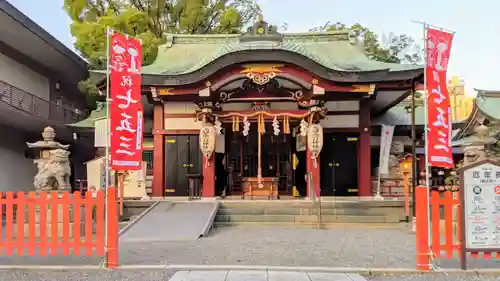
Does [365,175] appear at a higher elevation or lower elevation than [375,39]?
lower

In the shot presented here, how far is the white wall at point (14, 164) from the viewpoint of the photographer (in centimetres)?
1845

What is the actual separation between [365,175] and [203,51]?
8314mm

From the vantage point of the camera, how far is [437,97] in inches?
318

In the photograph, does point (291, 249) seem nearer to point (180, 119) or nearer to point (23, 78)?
point (180, 119)

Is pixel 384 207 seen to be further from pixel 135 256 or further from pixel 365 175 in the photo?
pixel 135 256

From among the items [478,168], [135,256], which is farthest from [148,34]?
[478,168]

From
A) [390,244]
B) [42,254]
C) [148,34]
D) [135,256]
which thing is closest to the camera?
[42,254]

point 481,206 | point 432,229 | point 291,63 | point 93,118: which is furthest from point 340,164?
point 93,118

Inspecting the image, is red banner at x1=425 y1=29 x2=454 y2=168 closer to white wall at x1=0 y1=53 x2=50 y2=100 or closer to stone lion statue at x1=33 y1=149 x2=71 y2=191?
stone lion statue at x1=33 y1=149 x2=71 y2=191

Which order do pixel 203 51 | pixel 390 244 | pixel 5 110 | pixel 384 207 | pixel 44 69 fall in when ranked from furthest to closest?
pixel 44 69, pixel 203 51, pixel 5 110, pixel 384 207, pixel 390 244

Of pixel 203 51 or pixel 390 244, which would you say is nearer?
pixel 390 244

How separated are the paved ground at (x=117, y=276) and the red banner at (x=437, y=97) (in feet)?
6.64

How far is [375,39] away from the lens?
95.1ft

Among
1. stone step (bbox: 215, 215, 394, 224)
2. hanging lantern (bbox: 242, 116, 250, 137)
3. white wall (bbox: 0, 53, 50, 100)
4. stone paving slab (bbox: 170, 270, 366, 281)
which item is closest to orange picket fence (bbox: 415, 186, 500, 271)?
stone paving slab (bbox: 170, 270, 366, 281)
